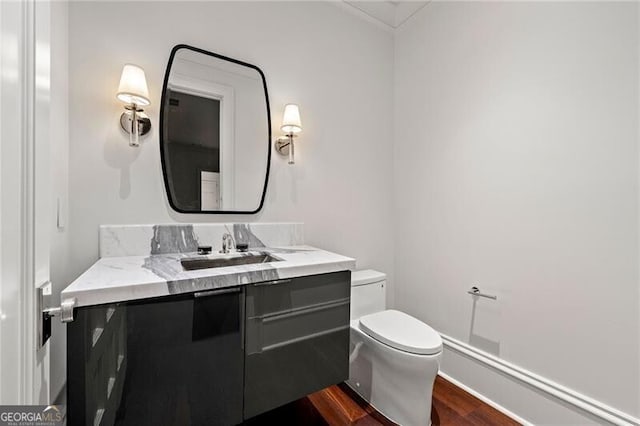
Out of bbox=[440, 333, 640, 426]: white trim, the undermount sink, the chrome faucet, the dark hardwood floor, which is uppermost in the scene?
the chrome faucet

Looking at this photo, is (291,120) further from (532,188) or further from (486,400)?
(486,400)

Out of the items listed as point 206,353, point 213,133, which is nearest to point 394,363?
point 206,353

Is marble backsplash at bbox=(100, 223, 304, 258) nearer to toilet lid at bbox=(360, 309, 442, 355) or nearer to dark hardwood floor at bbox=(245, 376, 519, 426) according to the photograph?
toilet lid at bbox=(360, 309, 442, 355)

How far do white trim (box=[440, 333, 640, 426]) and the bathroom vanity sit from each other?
918 mm

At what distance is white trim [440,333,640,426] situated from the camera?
3.87 ft

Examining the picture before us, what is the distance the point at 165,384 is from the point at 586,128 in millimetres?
2007

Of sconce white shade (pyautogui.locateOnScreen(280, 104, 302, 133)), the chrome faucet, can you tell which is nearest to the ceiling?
sconce white shade (pyautogui.locateOnScreen(280, 104, 302, 133))

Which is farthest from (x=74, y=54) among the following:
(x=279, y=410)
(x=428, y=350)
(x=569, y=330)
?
(x=569, y=330)

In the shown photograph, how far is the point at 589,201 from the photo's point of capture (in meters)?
1.27

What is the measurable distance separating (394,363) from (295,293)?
0.68m

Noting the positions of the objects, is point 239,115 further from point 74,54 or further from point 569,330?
point 569,330

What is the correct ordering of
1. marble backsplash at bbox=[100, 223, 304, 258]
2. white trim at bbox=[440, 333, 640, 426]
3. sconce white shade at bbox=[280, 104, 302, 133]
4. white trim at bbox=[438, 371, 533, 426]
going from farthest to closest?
sconce white shade at bbox=[280, 104, 302, 133], white trim at bbox=[438, 371, 533, 426], marble backsplash at bbox=[100, 223, 304, 258], white trim at bbox=[440, 333, 640, 426]

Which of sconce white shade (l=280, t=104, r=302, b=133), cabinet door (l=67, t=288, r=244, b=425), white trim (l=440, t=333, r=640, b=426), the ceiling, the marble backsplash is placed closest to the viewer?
cabinet door (l=67, t=288, r=244, b=425)

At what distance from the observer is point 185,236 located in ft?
4.83
